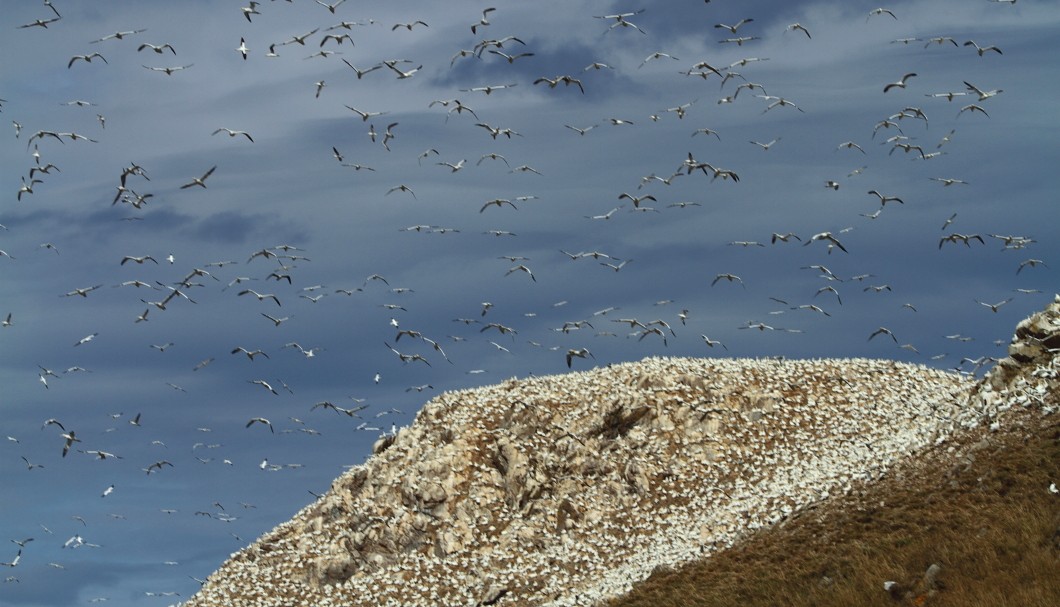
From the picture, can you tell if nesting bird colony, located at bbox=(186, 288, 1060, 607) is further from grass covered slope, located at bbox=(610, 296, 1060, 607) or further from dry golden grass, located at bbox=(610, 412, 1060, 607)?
dry golden grass, located at bbox=(610, 412, 1060, 607)

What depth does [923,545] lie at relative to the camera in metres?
35.0

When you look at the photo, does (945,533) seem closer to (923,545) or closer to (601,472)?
(923,545)

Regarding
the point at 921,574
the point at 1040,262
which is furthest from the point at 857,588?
the point at 1040,262

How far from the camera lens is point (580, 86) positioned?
148 ft

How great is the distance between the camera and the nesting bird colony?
46.6 m

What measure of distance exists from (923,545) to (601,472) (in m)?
Result: 23.3

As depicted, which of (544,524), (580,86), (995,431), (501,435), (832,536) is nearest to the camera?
(832,536)

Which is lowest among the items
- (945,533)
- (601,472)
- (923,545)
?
(923,545)

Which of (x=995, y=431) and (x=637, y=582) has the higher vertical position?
(x=995, y=431)

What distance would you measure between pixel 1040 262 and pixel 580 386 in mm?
26823

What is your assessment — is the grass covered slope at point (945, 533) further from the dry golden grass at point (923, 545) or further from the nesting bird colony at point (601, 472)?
the nesting bird colony at point (601, 472)

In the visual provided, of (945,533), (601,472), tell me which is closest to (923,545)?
(945,533)

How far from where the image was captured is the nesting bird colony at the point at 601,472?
4659cm

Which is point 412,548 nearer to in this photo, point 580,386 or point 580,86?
point 580,386
